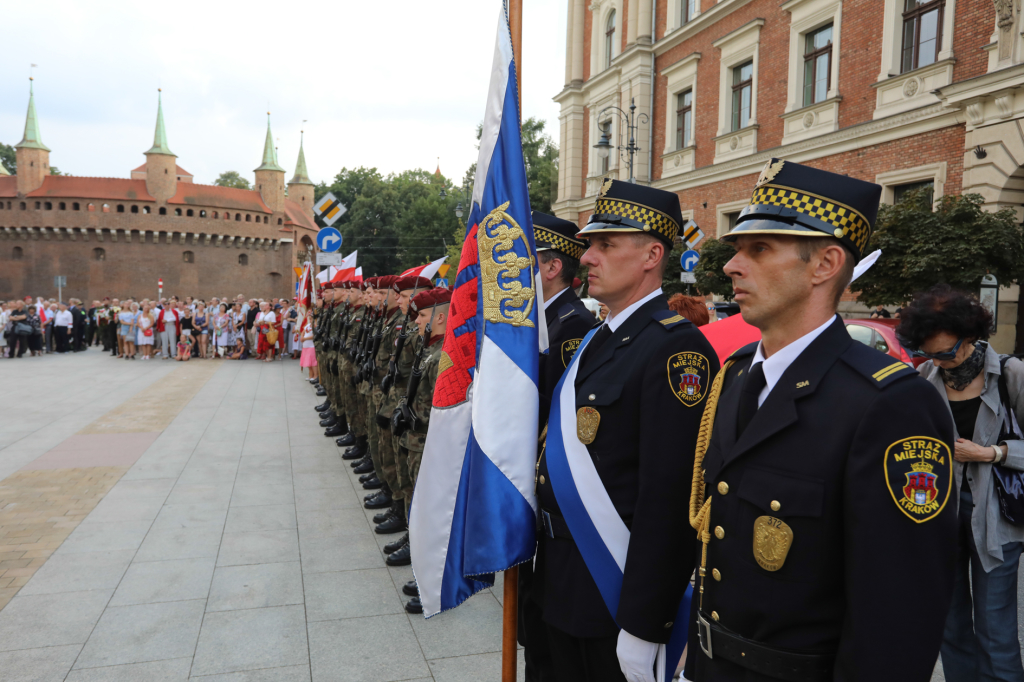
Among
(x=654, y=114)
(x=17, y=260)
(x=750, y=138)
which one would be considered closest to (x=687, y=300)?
(x=750, y=138)

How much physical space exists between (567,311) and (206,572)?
3286mm

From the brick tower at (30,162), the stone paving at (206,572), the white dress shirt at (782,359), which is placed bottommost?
the stone paving at (206,572)

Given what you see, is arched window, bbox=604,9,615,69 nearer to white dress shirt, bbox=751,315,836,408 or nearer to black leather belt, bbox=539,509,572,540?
black leather belt, bbox=539,509,572,540

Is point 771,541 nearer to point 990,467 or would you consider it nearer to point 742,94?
point 990,467

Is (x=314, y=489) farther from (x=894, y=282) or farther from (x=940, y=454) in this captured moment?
(x=894, y=282)

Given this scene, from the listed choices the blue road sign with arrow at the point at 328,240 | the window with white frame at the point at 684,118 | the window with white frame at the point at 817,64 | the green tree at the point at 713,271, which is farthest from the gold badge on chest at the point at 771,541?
the window with white frame at the point at 684,118

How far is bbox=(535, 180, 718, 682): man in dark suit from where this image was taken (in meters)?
2.07

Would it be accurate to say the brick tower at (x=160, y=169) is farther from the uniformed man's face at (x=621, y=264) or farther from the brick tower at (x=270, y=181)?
the uniformed man's face at (x=621, y=264)

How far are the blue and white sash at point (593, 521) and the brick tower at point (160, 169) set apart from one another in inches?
2386

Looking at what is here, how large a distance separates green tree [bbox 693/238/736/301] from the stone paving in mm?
10789

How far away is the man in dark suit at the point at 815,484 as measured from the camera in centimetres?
145

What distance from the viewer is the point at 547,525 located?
2.45m

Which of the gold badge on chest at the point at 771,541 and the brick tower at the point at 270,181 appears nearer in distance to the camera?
the gold badge on chest at the point at 771,541

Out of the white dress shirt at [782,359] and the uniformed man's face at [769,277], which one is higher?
the uniformed man's face at [769,277]
